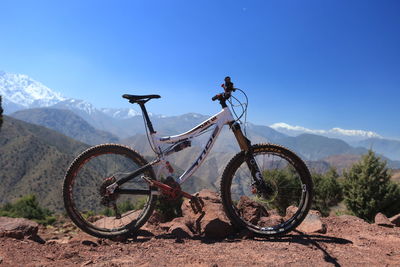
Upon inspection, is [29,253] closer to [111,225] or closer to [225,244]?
[111,225]

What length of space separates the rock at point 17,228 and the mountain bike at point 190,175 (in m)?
0.68

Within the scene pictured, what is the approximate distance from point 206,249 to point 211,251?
13 centimetres

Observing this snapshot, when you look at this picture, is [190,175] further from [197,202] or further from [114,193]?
[114,193]

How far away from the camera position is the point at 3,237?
4.65 meters

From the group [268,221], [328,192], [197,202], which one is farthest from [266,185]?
[328,192]

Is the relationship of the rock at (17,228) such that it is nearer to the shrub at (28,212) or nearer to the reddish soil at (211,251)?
the reddish soil at (211,251)

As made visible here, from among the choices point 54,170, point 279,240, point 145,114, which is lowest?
point 54,170

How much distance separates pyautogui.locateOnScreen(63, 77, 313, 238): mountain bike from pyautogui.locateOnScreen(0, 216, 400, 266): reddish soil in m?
0.35

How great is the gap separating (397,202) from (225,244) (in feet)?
58.4

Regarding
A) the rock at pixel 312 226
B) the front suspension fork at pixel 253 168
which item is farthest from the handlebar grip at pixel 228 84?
the rock at pixel 312 226

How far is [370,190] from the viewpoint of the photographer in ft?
56.5

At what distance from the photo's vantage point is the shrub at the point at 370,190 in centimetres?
1664

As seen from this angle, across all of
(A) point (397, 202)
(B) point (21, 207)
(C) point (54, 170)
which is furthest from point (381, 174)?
(C) point (54, 170)

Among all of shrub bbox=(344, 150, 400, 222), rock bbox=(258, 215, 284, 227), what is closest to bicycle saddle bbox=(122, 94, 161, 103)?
rock bbox=(258, 215, 284, 227)
